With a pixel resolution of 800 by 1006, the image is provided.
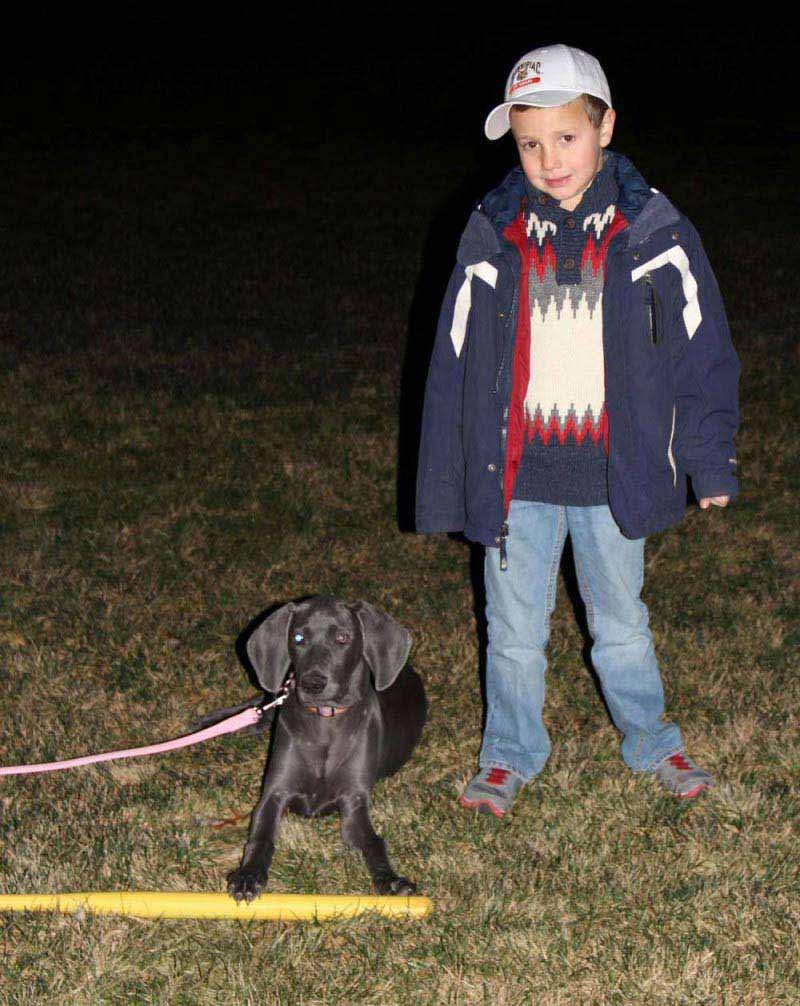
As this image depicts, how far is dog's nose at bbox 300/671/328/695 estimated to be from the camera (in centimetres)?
386

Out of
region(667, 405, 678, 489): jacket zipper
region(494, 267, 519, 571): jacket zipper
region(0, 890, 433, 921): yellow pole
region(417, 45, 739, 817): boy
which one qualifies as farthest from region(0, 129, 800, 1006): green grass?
region(667, 405, 678, 489): jacket zipper

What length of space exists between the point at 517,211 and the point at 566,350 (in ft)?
1.48

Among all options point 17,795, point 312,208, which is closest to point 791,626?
point 17,795

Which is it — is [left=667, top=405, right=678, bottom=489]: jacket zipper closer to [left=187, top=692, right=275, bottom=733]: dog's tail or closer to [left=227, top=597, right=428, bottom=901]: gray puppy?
[left=227, top=597, right=428, bottom=901]: gray puppy

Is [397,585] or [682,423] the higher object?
[682,423]

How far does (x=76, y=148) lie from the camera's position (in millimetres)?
22078

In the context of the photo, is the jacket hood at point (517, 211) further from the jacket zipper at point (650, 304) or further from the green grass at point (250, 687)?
the green grass at point (250, 687)

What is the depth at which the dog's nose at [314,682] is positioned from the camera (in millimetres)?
3857

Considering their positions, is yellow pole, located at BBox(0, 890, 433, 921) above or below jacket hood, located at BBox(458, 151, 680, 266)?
below

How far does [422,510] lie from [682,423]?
883 mm

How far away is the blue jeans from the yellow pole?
848 millimetres

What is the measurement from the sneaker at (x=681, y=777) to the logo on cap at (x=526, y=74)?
2378 mm

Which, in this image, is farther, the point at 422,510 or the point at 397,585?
the point at 397,585

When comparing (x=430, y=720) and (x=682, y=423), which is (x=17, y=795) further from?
(x=682, y=423)
